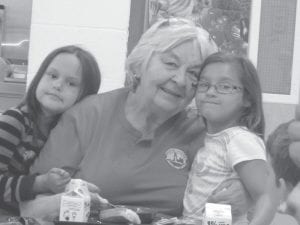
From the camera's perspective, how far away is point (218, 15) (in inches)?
104

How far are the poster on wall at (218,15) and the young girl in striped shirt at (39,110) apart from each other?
1.20m

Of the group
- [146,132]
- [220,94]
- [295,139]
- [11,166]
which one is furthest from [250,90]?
[295,139]

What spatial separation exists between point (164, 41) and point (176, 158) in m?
0.33

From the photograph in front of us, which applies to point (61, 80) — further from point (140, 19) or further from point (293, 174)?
point (140, 19)

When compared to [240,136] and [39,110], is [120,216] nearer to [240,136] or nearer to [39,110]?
[240,136]

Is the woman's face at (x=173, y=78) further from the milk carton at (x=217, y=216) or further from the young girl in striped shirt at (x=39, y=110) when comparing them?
the milk carton at (x=217, y=216)

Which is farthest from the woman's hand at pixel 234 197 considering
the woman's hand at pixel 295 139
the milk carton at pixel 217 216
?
the woman's hand at pixel 295 139

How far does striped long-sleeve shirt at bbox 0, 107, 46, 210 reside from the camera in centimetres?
129

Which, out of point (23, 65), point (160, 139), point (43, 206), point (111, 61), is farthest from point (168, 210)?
point (23, 65)

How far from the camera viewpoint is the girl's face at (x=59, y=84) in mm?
1420

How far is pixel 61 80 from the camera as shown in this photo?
143cm

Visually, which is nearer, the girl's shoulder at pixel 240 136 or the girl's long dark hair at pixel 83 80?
the girl's shoulder at pixel 240 136

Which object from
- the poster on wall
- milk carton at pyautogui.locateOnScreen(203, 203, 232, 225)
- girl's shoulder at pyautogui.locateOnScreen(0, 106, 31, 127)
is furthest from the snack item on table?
the poster on wall

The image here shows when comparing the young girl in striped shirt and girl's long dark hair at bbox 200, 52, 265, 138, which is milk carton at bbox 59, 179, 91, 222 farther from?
girl's long dark hair at bbox 200, 52, 265, 138
